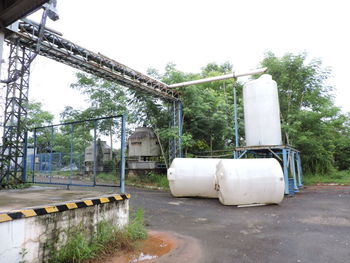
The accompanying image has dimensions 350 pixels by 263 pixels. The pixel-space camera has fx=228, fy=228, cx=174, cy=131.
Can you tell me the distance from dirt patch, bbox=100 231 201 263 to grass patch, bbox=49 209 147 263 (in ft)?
0.53

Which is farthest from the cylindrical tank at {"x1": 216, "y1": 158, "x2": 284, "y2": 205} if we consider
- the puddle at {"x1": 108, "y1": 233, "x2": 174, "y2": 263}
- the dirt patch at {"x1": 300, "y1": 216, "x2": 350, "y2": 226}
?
the puddle at {"x1": 108, "y1": 233, "x2": 174, "y2": 263}

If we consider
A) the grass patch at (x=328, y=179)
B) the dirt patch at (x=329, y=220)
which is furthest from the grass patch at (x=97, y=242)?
the grass patch at (x=328, y=179)

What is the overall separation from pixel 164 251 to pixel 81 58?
8.16 meters

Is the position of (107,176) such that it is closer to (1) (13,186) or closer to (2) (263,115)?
(1) (13,186)

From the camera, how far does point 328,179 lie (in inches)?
499

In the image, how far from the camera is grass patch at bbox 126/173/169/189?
1254cm

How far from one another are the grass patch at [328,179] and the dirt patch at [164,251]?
11.1m

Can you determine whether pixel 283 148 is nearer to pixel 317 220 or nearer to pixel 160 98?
pixel 317 220

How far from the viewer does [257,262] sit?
127 inches

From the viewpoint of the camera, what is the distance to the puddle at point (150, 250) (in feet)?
10.9

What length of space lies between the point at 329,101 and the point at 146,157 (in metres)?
11.5

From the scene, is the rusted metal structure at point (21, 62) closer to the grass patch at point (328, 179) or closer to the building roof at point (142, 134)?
the building roof at point (142, 134)

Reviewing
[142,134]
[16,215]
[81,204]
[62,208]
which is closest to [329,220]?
[81,204]

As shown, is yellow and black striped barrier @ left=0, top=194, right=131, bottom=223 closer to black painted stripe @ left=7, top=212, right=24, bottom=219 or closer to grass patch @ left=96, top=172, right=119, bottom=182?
black painted stripe @ left=7, top=212, right=24, bottom=219
